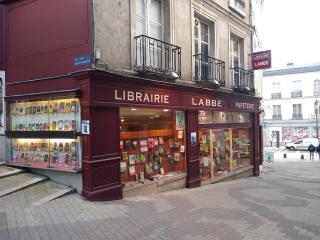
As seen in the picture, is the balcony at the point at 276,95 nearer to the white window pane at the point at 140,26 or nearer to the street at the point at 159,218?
the street at the point at 159,218

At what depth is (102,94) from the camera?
25.4ft

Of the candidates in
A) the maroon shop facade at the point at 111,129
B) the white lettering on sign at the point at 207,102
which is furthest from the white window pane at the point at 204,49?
the white lettering on sign at the point at 207,102

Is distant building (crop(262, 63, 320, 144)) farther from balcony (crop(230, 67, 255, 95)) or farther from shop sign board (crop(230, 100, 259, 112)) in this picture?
balcony (crop(230, 67, 255, 95))

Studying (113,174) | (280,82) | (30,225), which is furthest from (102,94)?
(280,82)

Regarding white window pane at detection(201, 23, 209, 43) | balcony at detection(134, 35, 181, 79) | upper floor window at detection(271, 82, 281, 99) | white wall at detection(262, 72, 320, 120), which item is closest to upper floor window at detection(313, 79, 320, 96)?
white wall at detection(262, 72, 320, 120)

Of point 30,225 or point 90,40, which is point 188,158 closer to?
point 90,40

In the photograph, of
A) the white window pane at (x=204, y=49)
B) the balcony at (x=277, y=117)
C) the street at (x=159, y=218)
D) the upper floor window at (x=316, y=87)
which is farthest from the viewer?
the balcony at (x=277, y=117)

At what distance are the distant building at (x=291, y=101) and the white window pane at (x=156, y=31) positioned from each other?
3661cm

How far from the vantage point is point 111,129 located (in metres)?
8.03

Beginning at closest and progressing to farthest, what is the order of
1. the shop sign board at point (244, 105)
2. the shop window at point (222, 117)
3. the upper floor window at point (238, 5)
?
the shop window at point (222, 117)
the shop sign board at point (244, 105)
the upper floor window at point (238, 5)

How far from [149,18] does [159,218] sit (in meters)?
5.81

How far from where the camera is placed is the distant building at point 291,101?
44.3 meters

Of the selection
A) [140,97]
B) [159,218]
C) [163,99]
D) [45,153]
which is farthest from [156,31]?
[159,218]

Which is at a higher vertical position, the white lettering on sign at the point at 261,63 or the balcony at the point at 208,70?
the white lettering on sign at the point at 261,63
